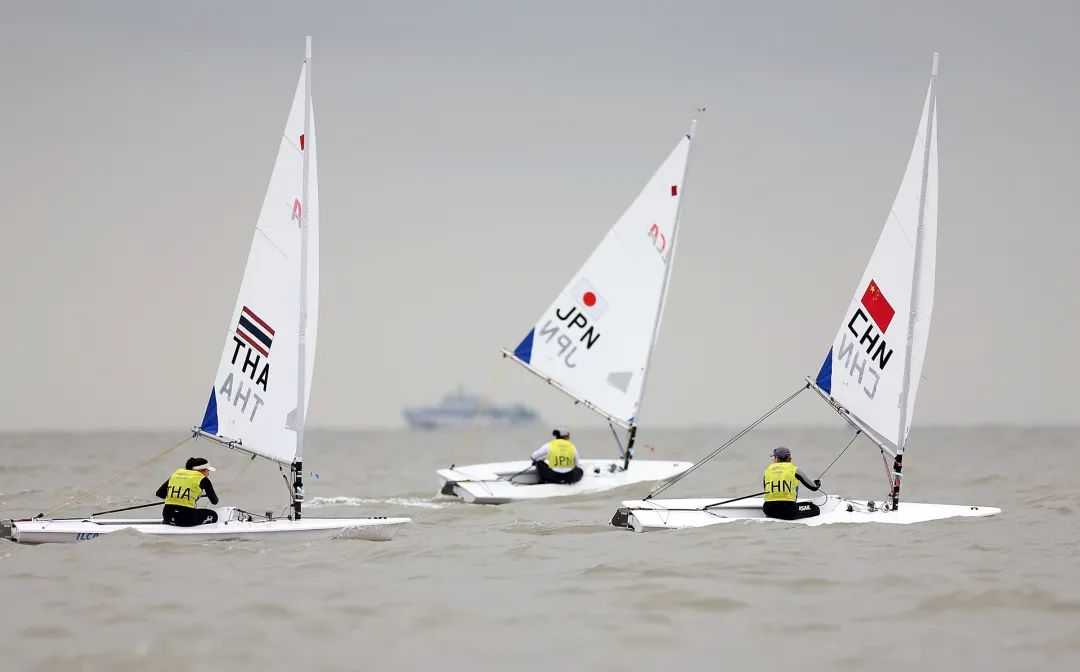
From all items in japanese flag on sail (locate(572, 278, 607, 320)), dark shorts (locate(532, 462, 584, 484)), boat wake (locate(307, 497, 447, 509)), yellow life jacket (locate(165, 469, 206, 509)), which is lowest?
yellow life jacket (locate(165, 469, 206, 509))

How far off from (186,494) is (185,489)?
0.05 metres

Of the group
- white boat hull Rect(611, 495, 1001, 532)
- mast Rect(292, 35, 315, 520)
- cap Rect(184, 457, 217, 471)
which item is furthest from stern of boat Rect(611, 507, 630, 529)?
cap Rect(184, 457, 217, 471)

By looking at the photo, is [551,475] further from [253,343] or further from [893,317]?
[253,343]

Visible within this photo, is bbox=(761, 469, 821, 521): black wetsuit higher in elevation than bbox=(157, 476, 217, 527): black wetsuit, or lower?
higher

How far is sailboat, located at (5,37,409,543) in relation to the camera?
12.5 m

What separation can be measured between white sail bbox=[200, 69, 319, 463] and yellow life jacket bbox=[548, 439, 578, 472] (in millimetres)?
5551

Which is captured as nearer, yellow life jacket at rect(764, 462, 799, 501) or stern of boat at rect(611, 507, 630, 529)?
yellow life jacket at rect(764, 462, 799, 501)

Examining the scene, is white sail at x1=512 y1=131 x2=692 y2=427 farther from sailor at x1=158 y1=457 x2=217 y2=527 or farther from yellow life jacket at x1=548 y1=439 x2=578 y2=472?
sailor at x1=158 y1=457 x2=217 y2=527

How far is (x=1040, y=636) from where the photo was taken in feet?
25.9

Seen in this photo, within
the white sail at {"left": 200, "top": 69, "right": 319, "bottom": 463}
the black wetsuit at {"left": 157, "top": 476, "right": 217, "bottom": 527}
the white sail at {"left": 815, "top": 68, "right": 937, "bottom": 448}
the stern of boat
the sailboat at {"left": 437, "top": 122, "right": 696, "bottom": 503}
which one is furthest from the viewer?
the sailboat at {"left": 437, "top": 122, "right": 696, "bottom": 503}

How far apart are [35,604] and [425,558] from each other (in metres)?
3.72

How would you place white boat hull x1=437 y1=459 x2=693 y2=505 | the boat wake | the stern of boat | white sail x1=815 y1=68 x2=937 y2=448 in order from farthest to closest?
the boat wake → white boat hull x1=437 y1=459 x2=693 y2=505 → white sail x1=815 y1=68 x2=937 y2=448 → the stern of boat

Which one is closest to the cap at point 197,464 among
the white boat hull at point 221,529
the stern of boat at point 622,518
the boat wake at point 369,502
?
the white boat hull at point 221,529

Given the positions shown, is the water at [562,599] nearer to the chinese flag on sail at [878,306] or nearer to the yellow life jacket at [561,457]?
the chinese flag on sail at [878,306]
